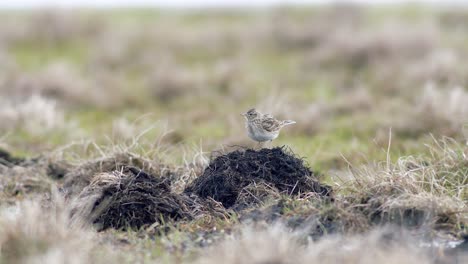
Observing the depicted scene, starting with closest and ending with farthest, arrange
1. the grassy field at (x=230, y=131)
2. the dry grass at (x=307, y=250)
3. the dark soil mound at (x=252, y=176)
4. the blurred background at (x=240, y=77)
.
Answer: the dry grass at (x=307, y=250) → the grassy field at (x=230, y=131) → the dark soil mound at (x=252, y=176) → the blurred background at (x=240, y=77)

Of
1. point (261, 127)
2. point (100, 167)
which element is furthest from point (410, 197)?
point (100, 167)

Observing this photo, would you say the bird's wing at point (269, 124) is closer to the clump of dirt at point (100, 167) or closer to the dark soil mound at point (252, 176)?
the dark soil mound at point (252, 176)

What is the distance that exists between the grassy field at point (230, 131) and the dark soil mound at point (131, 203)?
0.02 m

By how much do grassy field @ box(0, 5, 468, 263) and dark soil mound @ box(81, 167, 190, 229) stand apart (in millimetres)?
20

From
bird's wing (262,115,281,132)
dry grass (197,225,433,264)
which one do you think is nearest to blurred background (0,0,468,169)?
bird's wing (262,115,281,132)

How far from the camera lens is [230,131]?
14.0 metres

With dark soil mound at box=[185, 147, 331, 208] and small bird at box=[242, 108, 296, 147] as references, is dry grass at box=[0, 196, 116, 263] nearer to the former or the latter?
dark soil mound at box=[185, 147, 331, 208]

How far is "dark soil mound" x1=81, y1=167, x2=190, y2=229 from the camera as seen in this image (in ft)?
25.5

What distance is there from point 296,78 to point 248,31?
4645 millimetres

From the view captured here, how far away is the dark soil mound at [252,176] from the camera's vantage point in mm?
8102

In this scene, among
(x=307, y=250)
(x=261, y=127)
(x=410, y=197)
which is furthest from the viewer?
(x=261, y=127)

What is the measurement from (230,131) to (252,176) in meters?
5.80

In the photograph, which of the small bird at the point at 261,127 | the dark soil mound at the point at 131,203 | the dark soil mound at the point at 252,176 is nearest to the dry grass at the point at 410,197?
the dark soil mound at the point at 252,176

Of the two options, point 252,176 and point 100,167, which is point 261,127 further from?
point 100,167
